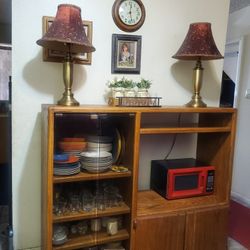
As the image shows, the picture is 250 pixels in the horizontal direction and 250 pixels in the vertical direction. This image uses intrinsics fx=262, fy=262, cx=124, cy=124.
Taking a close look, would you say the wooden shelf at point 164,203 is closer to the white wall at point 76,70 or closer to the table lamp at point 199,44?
the white wall at point 76,70

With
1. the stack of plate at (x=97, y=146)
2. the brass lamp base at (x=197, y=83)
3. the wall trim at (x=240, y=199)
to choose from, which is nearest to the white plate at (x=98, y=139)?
the stack of plate at (x=97, y=146)

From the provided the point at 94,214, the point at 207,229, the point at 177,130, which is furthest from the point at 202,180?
the point at 94,214

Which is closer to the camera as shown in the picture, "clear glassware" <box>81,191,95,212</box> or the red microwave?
"clear glassware" <box>81,191,95,212</box>

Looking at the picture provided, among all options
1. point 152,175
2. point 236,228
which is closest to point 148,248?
point 152,175

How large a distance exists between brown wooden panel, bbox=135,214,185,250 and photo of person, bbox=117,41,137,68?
105 cm

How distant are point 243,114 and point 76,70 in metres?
2.31

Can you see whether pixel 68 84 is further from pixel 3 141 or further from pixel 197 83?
pixel 3 141

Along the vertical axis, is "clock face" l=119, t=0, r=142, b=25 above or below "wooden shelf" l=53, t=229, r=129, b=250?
above

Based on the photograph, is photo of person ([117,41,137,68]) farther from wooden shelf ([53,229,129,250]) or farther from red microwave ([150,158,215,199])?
wooden shelf ([53,229,129,250])

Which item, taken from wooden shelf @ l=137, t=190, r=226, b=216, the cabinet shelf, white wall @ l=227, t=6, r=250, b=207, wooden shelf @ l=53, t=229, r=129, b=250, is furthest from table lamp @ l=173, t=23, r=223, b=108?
white wall @ l=227, t=6, r=250, b=207

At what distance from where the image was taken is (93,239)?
5.29 ft

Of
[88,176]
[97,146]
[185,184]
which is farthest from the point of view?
[185,184]

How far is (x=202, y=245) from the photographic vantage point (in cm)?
179

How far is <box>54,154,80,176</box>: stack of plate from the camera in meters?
1.45
